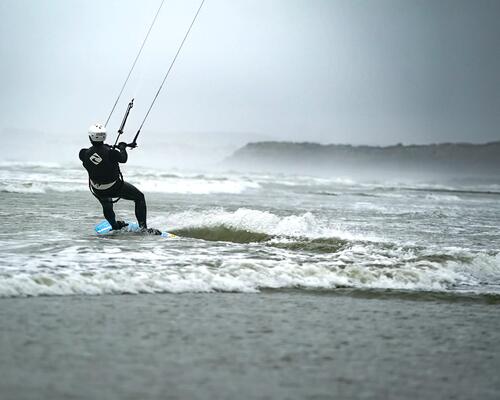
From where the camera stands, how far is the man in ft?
31.2

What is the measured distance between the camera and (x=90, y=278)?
5641 mm

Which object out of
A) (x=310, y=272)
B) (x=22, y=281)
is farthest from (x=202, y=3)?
(x=22, y=281)

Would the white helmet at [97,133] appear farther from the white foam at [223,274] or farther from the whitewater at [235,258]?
the white foam at [223,274]

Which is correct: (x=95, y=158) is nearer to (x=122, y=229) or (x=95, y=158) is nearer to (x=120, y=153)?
(x=120, y=153)

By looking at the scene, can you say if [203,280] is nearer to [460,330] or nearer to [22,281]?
[22,281]

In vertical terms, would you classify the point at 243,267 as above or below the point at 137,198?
below

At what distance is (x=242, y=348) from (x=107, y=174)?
6.43m

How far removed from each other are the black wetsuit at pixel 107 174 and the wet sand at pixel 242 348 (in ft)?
15.5

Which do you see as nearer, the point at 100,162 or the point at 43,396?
the point at 43,396

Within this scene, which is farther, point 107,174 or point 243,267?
point 107,174

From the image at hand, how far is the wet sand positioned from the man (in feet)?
15.4

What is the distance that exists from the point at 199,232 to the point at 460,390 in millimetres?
7583

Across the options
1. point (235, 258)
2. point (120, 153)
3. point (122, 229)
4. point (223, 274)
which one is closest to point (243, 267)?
point (223, 274)

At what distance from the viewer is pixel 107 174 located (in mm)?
9680
